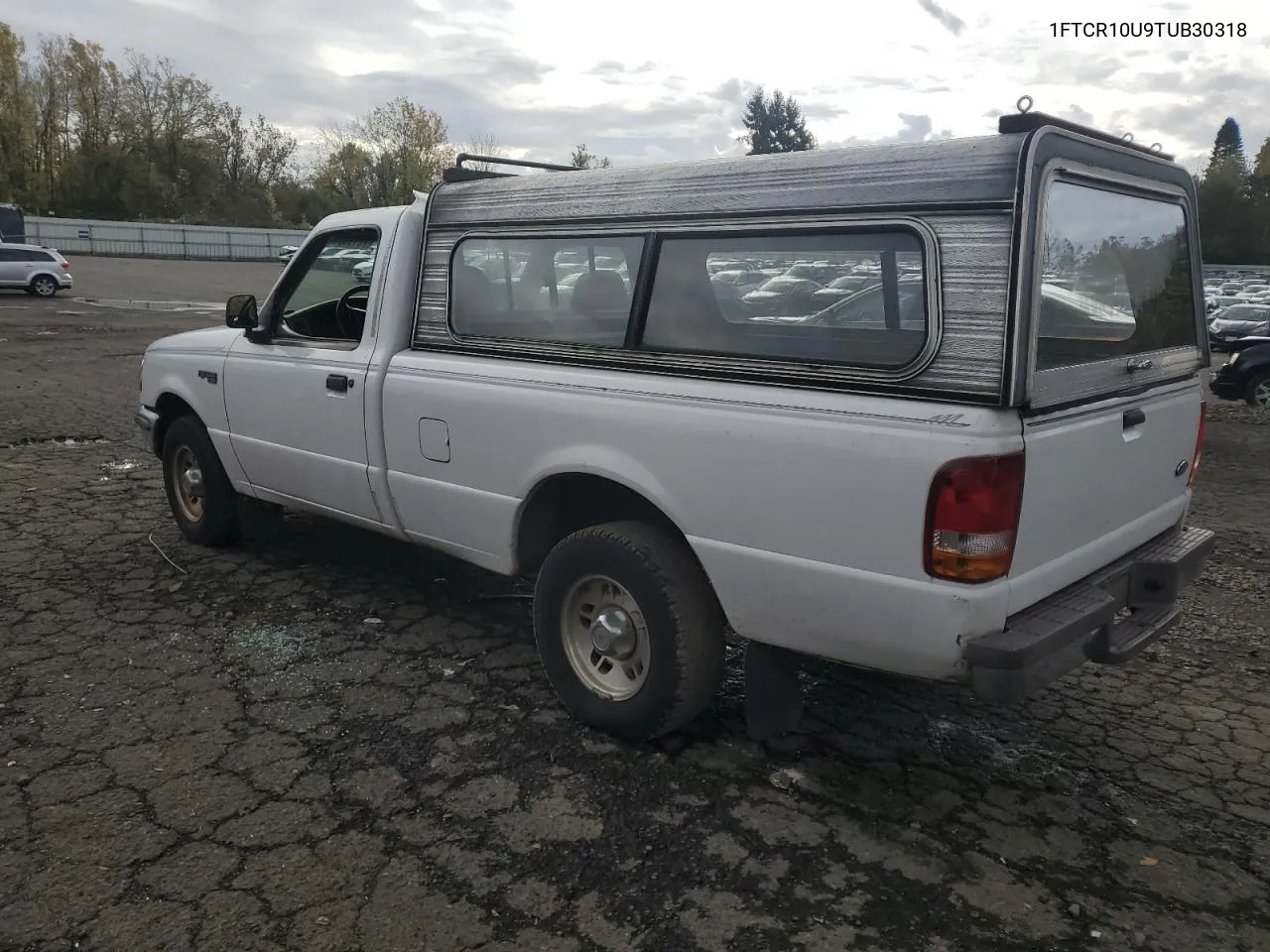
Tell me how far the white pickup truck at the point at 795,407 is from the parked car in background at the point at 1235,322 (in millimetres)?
21774

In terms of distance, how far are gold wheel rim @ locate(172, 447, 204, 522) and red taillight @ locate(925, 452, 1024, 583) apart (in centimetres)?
427

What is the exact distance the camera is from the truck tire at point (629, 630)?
322 cm

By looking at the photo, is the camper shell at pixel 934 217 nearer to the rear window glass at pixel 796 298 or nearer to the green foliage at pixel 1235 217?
the rear window glass at pixel 796 298

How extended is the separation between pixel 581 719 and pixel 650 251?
5.49ft

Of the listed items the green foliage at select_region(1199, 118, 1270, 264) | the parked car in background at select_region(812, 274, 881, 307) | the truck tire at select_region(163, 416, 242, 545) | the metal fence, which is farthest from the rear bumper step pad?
the green foliage at select_region(1199, 118, 1270, 264)

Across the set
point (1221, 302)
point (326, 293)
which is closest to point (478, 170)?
point (326, 293)

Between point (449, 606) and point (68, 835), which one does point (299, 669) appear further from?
point (68, 835)

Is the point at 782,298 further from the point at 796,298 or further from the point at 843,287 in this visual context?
the point at 843,287

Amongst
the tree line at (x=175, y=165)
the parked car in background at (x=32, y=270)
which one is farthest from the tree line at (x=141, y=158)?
the parked car in background at (x=32, y=270)

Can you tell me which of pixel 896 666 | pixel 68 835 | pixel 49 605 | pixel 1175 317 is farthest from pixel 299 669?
pixel 1175 317

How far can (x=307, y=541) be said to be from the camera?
227 inches

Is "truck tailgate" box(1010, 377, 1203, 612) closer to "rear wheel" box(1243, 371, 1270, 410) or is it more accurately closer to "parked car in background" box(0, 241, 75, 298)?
"rear wheel" box(1243, 371, 1270, 410)

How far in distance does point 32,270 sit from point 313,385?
83.7 ft

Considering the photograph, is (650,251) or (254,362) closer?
(650,251)
